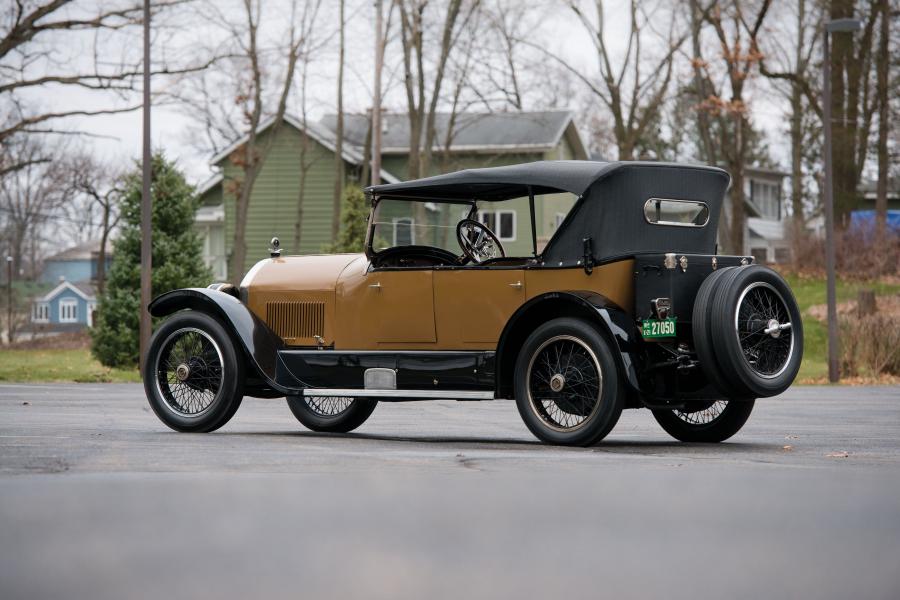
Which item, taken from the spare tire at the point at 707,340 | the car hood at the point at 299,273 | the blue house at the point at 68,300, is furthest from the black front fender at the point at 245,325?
the blue house at the point at 68,300

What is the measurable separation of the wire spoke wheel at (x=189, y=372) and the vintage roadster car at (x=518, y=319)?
0.05 ft

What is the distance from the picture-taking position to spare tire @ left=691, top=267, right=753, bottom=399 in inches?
364

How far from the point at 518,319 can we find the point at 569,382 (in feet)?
1.99

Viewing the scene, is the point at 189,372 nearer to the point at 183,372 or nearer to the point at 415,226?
the point at 183,372

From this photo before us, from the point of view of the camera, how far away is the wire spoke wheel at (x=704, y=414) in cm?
1057

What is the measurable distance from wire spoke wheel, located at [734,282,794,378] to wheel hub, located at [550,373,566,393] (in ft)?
3.99

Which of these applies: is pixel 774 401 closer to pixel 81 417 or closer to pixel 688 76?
pixel 81 417

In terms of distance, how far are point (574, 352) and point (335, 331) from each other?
7.60 ft

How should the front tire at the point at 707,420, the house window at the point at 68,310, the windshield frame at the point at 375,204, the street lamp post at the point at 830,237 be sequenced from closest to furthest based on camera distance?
the front tire at the point at 707,420 → the windshield frame at the point at 375,204 → the street lamp post at the point at 830,237 → the house window at the point at 68,310

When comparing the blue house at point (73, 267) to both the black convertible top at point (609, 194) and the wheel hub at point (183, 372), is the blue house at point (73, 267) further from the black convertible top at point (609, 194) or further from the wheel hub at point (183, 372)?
the black convertible top at point (609, 194)

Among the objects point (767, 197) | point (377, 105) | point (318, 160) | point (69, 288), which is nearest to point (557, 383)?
point (377, 105)

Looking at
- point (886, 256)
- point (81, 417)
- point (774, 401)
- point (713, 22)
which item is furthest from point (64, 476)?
point (713, 22)

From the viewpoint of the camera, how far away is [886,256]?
38156mm

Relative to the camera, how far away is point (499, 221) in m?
12.3
